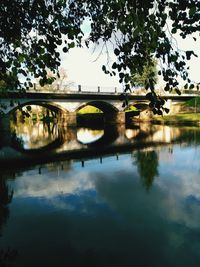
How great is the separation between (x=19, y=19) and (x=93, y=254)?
21.2 ft

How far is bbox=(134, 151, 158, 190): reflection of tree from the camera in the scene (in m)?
16.4

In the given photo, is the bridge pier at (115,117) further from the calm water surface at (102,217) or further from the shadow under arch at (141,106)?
the calm water surface at (102,217)

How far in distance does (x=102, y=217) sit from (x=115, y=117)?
59.0 m

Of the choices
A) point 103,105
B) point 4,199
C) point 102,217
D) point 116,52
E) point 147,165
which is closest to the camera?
point 116,52

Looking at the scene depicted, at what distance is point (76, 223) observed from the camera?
1047cm

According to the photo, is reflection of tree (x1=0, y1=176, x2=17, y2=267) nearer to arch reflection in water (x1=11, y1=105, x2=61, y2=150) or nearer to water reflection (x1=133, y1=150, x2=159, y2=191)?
arch reflection in water (x1=11, y1=105, x2=61, y2=150)

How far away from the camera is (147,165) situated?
2058 cm

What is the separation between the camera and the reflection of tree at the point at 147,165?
A: 16.4 meters

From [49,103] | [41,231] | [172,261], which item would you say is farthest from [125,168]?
[49,103]

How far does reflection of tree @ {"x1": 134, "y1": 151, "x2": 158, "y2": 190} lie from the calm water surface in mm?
76

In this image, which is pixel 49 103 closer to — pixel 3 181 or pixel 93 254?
pixel 3 181

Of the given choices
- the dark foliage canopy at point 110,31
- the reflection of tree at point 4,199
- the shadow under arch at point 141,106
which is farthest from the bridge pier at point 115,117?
the dark foliage canopy at point 110,31

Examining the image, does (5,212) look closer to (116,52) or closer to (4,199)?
(4,199)

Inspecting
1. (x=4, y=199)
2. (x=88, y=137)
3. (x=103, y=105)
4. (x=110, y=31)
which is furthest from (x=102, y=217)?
(x=103, y=105)
